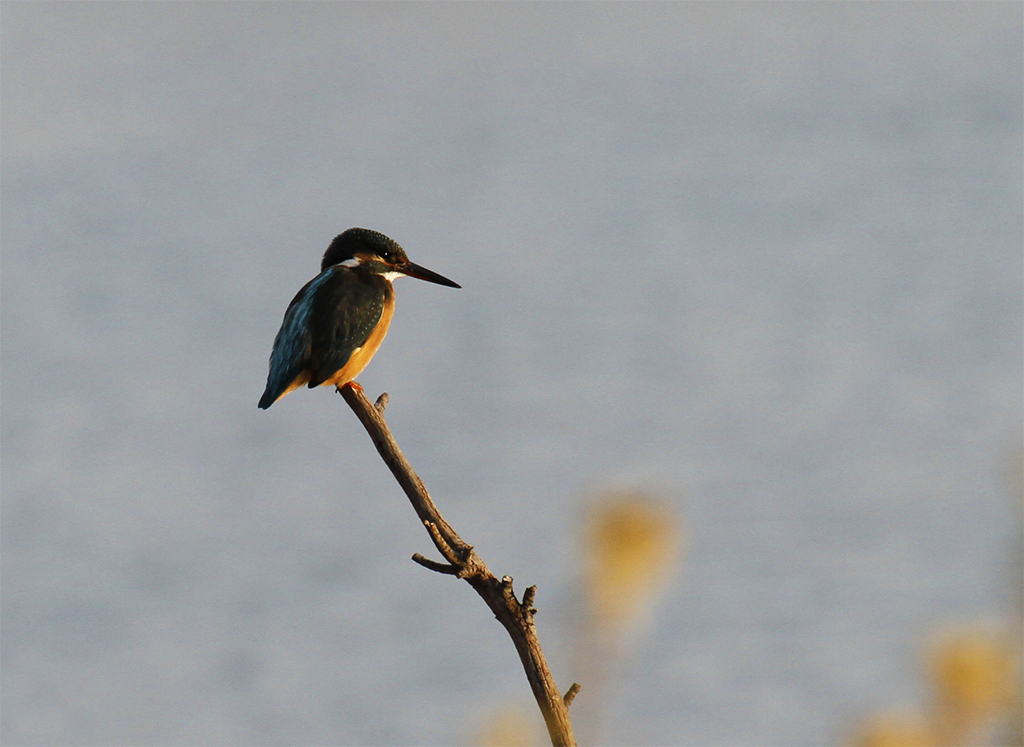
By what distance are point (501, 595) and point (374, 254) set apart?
3.80 metres

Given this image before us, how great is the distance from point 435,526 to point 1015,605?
152cm

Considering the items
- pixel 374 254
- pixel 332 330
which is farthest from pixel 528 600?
pixel 374 254

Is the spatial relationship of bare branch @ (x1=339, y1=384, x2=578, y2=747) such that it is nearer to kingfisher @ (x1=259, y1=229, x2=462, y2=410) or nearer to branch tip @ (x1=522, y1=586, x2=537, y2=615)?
branch tip @ (x1=522, y1=586, x2=537, y2=615)

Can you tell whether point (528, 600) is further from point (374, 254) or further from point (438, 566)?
point (374, 254)

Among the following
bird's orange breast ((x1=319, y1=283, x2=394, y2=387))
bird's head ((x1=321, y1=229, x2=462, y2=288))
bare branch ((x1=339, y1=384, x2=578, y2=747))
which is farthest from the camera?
bird's head ((x1=321, y1=229, x2=462, y2=288))

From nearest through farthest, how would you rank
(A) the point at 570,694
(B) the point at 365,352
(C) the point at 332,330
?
(A) the point at 570,694, (C) the point at 332,330, (B) the point at 365,352

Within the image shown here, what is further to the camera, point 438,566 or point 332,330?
point 332,330

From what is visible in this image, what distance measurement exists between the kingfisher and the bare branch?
79.3 inches

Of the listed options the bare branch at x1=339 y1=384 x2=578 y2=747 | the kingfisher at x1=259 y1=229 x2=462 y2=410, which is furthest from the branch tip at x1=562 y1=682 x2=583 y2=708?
the kingfisher at x1=259 y1=229 x2=462 y2=410

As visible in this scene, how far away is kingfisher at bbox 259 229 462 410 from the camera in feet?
19.4

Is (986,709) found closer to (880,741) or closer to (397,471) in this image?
(880,741)

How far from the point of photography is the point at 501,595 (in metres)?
3.36

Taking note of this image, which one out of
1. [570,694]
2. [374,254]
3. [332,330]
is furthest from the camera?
[374,254]

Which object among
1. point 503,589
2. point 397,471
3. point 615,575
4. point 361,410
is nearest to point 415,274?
point 361,410
